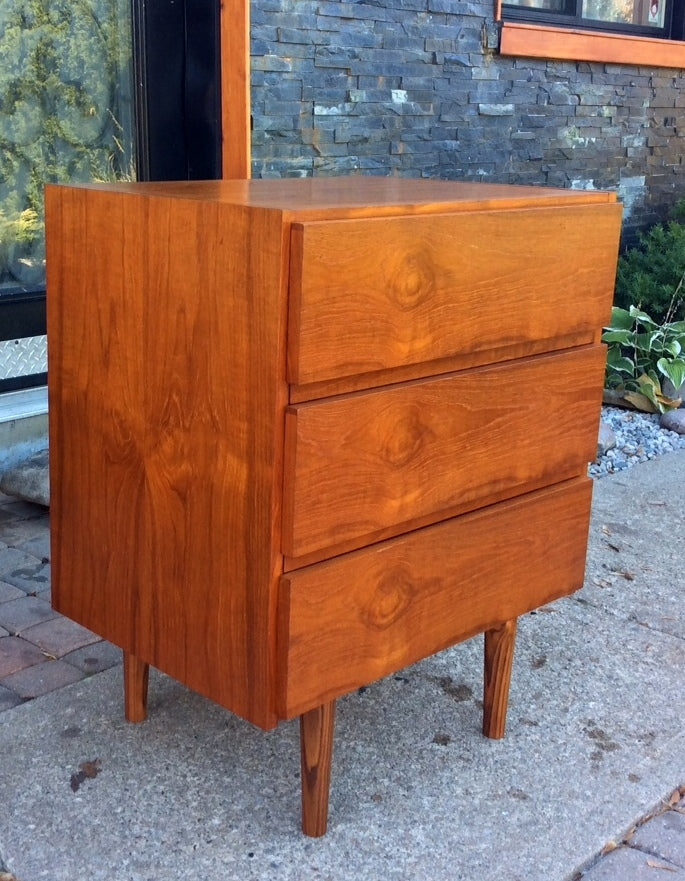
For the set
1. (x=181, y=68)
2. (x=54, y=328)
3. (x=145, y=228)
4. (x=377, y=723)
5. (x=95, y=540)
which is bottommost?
(x=377, y=723)

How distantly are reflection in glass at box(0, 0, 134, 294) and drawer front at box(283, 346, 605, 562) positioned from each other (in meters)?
2.28

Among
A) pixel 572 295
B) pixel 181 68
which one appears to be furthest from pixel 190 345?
pixel 181 68

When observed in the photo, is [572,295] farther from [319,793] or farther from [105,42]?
[105,42]

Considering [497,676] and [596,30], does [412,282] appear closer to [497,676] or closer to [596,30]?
[497,676]

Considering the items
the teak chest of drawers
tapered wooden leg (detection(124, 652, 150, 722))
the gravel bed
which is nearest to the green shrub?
the gravel bed

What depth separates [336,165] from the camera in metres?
4.18

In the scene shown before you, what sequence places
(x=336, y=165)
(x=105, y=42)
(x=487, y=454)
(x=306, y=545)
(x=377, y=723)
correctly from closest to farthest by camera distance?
(x=306, y=545) < (x=487, y=454) < (x=377, y=723) < (x=105, y=42) < (x=336, y=165)

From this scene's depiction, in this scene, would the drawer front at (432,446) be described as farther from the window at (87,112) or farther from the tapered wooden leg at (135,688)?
the window at (87,112)

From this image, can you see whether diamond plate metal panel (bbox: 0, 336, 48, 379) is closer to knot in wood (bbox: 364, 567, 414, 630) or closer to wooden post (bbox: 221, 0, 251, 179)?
wooden post (bbox: 221, 0, 251, 179)

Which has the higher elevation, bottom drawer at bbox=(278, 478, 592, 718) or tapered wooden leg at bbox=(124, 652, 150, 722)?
bottom drawer at bbox=(278, 478, 592, 718)

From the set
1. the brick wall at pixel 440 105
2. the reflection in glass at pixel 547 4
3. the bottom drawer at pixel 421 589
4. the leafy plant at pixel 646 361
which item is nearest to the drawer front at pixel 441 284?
the bottom drawer at pixel 421 589

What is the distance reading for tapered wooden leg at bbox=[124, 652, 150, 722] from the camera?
7.15 feet

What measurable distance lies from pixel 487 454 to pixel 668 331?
3444 millimetres

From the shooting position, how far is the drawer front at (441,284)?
5.17 feet
